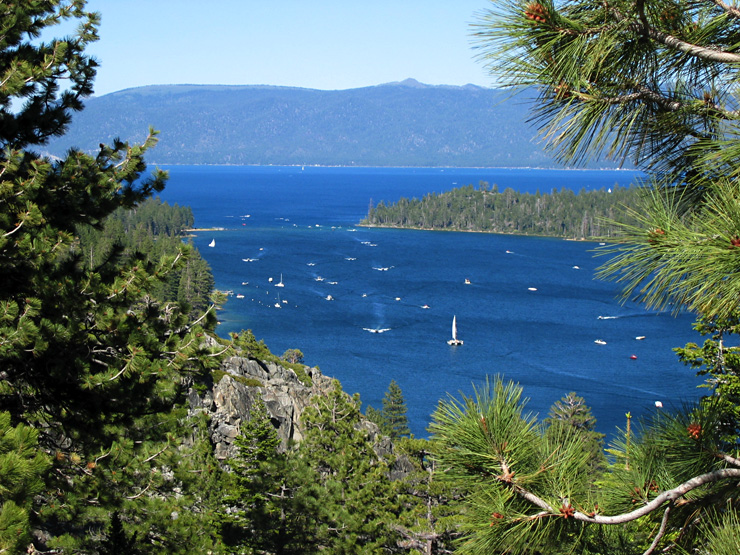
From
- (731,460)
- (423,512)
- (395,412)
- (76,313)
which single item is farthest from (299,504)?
(395,412)

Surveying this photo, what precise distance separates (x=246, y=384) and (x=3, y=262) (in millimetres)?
22653

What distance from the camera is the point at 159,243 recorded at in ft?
251

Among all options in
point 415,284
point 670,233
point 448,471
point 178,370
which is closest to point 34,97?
point 178,370

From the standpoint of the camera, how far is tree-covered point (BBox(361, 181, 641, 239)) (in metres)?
136

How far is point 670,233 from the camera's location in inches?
118

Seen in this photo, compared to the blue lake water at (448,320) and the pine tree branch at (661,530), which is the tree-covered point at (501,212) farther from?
the pine tree branch at (661,530)

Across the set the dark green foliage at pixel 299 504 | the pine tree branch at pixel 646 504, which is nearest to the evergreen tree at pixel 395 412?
the dark green foliage at pixel 299 504

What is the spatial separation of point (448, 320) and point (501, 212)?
8343 centimetres

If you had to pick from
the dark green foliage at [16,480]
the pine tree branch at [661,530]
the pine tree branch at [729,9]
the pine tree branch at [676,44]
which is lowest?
the dark green foliage at [16,480]

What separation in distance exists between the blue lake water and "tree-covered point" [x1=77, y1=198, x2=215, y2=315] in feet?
12.6

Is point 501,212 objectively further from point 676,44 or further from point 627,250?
point 627,250

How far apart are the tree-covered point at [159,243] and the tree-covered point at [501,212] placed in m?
42.0

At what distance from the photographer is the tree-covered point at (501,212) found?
136 m

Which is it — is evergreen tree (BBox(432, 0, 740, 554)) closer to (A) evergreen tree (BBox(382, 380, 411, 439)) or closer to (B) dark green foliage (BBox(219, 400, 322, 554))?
(B) dark green foliage (BBox(219, 400, 322, 554))
